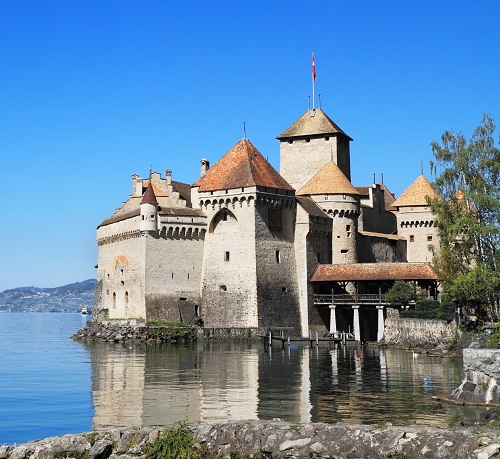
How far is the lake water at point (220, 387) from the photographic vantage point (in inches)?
1005

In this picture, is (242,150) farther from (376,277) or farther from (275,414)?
(275,414)

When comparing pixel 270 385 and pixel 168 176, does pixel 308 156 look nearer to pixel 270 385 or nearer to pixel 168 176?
pixel 168 176

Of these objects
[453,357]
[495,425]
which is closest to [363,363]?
[453,357]

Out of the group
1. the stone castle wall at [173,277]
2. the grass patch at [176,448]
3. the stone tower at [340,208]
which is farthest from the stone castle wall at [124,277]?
the grass patch at [176,448]

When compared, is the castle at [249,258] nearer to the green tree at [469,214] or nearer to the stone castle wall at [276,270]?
the stone castle wall at [276,270]

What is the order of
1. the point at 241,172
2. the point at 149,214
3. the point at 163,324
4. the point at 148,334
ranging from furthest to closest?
the point at 149,214, the point at 241,172, the point at 163,324, the point at 148,334

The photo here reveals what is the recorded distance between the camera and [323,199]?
62000mm

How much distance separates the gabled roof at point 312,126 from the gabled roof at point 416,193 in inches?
242

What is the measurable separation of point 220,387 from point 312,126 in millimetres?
37710

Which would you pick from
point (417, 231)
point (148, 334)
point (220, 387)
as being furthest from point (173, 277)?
point (220, 387)

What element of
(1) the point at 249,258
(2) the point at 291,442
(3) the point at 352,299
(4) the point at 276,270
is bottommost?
(2) the point at 291,442

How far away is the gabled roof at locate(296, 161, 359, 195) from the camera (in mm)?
62312

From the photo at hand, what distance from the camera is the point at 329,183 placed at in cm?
6284

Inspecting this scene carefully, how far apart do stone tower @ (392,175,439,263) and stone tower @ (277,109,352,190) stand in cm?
508
